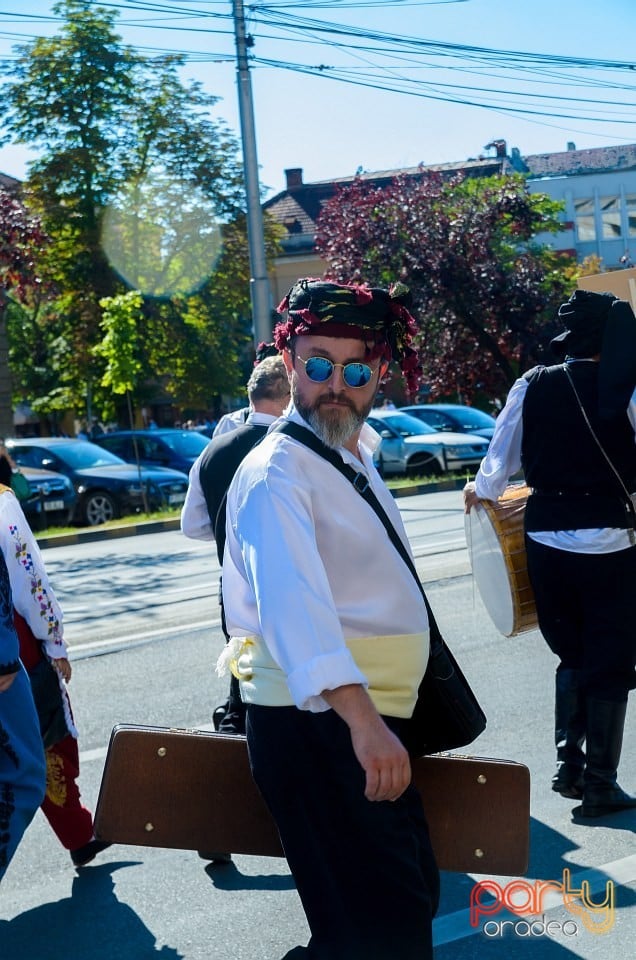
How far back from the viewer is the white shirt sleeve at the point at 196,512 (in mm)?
4945

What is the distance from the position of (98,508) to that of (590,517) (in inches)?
628

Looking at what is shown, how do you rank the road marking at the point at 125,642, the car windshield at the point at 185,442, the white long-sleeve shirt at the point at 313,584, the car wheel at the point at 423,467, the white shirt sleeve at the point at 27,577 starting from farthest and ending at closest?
the car wheel at the point at 423,467, the car windshield at the point at 185,442, the road marking at the point at 125,642, the white shirt sleeve at the point at 27,577, the white long-sleeve shirt at the point at 313,584

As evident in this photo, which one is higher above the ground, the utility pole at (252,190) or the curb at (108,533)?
the utility pole at (252,190)

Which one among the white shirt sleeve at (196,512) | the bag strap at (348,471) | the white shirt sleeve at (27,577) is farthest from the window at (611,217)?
the bag strap at (348,471)

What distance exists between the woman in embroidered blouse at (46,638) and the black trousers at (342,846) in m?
1.73

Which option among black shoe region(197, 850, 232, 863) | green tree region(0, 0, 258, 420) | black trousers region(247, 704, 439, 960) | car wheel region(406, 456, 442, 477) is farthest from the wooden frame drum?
green tree region(0, 0, 258, 420)

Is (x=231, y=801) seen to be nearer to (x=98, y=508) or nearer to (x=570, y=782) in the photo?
(x=570, y=782)

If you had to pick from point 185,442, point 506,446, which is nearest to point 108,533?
point 185,442

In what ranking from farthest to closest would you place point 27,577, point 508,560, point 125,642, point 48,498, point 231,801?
point 48,498
point 125,642
point 508,560
point 27,577
point 231,801

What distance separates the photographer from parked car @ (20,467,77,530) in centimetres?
1909

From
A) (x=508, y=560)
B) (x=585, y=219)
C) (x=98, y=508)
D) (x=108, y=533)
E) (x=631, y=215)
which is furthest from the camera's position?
(x=631, y=215)

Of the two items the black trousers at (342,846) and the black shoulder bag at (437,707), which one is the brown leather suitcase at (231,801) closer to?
the black shoulder bag at (437,707)

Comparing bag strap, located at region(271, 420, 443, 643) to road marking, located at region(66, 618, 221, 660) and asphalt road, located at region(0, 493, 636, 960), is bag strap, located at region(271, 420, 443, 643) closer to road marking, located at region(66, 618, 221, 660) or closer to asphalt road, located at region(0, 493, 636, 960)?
asphalt road, located at region(0, 493, 636, 960)

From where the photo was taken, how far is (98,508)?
20.0 meters
